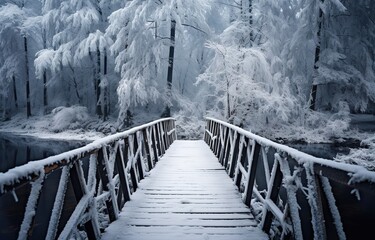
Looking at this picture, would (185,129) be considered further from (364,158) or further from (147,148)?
(147,148)

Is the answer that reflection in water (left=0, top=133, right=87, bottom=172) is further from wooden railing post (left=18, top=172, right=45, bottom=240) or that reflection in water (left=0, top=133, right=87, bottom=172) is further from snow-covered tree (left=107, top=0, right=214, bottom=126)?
wooden railing post (left=18, top=172, right=45, bottom=240)

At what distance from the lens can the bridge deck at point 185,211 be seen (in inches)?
127

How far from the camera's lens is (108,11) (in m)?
24.3

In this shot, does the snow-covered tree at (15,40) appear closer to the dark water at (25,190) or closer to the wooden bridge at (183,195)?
the dark water at (25,190)

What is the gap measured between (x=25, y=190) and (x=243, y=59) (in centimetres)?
1391

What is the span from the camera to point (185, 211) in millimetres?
3936

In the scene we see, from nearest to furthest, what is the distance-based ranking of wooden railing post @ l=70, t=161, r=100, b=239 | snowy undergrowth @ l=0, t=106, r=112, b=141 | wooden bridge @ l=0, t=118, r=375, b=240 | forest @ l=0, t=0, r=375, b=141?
wooden bridge @ l=0, t=118, r=375, b=240 → wooden railing post @ l=70, t=161, r=100, b=239 → forest @ l=0, t=0, r=375, b=141 → snowy undergrowth @ l=0, t=106, r=112, b=141

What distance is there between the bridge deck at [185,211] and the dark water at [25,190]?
136 cm

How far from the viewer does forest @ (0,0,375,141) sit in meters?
17.6

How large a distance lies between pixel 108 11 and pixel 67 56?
6.50 meters

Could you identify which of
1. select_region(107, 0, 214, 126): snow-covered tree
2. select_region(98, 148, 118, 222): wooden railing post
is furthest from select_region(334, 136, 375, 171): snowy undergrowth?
select_region(107, 0, 214, 126): snow-covered tree

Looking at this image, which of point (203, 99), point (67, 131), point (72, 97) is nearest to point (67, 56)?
point (67, 131)

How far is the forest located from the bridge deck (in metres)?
12.3

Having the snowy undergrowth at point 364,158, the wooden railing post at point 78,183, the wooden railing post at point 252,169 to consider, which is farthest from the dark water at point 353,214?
the wooden railing post at point 78,183
